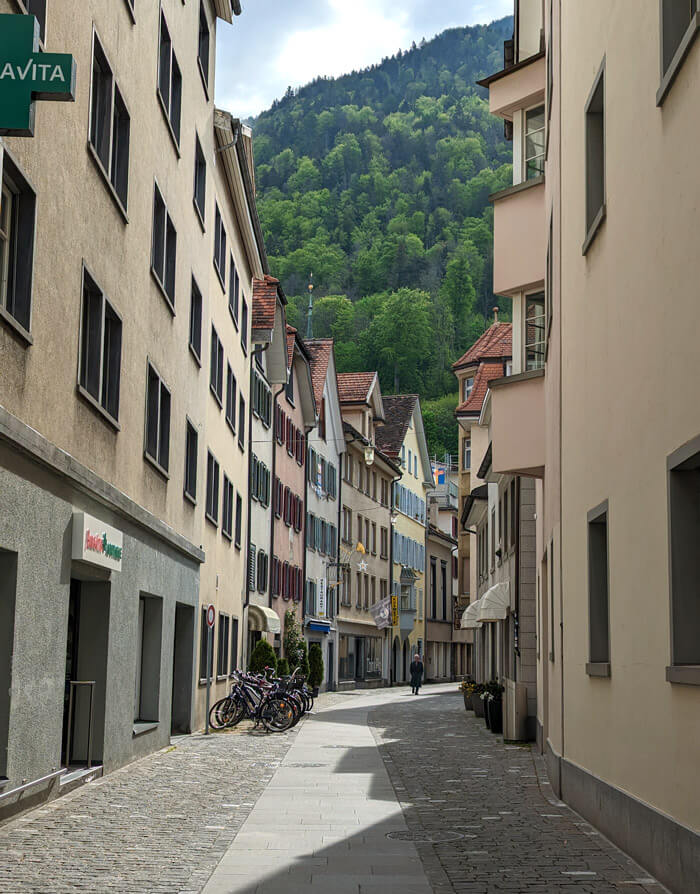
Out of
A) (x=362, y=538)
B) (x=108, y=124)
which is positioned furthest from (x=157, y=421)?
(x=362, y=538)

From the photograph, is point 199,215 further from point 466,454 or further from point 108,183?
point 466,454

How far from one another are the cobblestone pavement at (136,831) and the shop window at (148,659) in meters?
1.85

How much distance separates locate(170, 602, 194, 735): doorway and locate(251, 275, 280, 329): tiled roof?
1463 centimetres

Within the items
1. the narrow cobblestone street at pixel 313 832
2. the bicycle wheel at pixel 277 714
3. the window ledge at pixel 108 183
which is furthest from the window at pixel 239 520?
the window ledge at pixel 108 183

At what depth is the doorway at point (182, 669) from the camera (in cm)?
2358

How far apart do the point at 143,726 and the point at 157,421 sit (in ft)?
15.7

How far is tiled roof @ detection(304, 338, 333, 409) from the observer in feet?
165

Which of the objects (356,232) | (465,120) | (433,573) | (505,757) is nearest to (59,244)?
(505,757)

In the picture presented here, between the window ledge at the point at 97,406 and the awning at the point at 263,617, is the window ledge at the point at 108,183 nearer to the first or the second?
the window ledge at the point at 97,406

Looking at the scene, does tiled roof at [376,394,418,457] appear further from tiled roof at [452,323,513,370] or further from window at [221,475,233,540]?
window at [221,475,233,540]

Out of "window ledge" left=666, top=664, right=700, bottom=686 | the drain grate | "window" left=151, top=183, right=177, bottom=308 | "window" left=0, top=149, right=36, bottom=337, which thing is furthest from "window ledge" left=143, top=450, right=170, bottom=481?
"window ledge" left=666, top=664, right=700, bottom=686

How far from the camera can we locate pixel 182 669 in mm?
23547

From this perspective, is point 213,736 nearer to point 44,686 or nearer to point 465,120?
point 44,686

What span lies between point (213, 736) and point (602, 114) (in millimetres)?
15440
